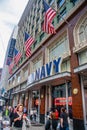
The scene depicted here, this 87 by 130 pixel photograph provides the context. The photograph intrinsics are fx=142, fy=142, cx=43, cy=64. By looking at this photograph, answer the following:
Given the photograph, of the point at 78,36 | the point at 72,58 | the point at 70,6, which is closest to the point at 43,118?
the point at 72,58

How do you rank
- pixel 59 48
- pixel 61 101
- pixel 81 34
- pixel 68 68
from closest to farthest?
pixel 81 34, pixel 68 68, pixel 61 101, pixel 59 48

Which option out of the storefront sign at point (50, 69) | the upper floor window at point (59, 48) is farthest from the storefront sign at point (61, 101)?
the upper floor window at point (59, 48)

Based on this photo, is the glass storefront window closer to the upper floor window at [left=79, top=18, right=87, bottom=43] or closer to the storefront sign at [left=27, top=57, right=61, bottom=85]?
the storefront sign at [left=27, top=57, right=61, bottom=85]

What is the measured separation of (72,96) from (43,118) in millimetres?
5652

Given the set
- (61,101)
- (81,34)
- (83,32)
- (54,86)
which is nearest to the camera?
(83,32)

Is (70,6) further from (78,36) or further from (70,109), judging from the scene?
(70,109)

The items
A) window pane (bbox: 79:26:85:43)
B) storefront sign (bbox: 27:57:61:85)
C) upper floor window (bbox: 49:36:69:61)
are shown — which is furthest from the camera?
upper floor window (bbox: 49:36:69:61)

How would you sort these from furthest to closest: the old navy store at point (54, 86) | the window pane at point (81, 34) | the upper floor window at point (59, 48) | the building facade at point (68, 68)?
the upper floor window at point (59, 48)
the window pane at point (81, 34)
the old navy store at point (54, 86)
the building facade at point (68, 68)

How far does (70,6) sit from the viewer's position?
46.2ft

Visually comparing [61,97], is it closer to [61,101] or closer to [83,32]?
[61,101]

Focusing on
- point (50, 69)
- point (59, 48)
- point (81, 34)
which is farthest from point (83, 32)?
point (50, 69)

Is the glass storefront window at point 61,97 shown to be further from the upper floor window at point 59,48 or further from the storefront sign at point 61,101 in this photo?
the upper floor window at point 59,48

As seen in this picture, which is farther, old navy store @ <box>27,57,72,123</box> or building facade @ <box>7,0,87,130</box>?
old navy store @ <box>27,57,72,123</box>

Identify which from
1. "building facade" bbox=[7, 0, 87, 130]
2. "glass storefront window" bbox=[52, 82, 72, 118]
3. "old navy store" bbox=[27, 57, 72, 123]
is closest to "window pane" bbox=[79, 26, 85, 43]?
"building facade" bbox=[7, 0, 87, 130]
